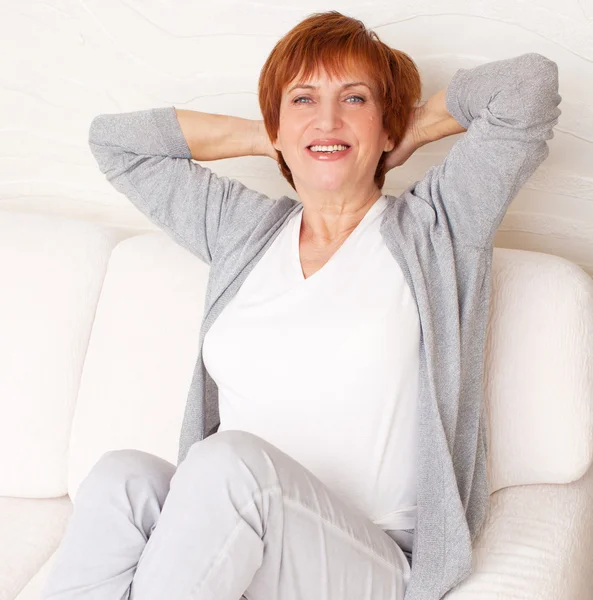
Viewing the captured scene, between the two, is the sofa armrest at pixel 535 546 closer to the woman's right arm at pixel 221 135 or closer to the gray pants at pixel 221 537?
the gray pants at pixel 221 537

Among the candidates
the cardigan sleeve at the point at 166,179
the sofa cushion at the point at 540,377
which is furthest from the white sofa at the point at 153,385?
the cardigan sleeve at the point at 166,179

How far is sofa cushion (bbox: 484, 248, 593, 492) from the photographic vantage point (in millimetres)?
1570

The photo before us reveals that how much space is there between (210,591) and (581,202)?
1.15m

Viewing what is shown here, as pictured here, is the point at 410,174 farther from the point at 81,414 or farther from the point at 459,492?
the point at 81,414

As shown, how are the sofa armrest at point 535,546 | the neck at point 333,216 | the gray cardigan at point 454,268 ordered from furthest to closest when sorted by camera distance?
the neck at point 333,216, the gray cardigan at point 454,268, the sofa armrest at point 535,546

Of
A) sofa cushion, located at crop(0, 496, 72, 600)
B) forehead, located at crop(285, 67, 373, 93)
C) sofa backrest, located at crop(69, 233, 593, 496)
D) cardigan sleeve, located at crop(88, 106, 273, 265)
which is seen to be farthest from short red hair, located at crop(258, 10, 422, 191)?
sofa cushion, located at crop(0, 496, 72, 600)

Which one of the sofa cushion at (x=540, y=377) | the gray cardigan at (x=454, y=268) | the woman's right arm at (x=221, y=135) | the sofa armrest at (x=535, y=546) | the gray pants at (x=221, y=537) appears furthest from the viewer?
the woman's right arm at (x=221, y=135)

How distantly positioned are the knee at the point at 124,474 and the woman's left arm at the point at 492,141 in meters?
0.66

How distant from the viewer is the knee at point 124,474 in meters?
1.35

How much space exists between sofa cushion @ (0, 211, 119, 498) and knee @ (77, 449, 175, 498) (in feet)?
1.67

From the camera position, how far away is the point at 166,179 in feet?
5.89

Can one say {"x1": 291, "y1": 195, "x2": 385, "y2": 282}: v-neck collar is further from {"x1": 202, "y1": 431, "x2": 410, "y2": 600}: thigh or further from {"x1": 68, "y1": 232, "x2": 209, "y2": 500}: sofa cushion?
{"x1": 202, "y1": 431, "x2": 410, "y2": 600}: thigh

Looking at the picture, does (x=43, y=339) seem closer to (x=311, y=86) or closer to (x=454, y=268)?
(x=311, y=86)

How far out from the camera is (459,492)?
1.49m
